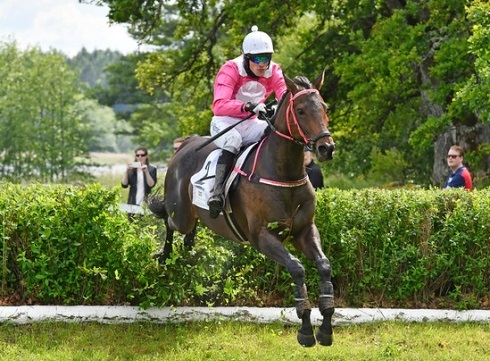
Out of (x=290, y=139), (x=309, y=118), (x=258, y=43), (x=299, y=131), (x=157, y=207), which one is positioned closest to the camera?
(x=309, y=118)

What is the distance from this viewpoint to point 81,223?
881cm

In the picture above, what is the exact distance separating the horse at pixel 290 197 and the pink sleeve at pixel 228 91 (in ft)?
1.49

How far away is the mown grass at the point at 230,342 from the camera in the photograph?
7.53 meters

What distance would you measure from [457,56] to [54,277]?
10893mm

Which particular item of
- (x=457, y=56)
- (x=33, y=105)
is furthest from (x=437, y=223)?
(x=33, y=105)

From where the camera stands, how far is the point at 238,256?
372 inches

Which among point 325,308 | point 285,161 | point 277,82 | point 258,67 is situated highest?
point 258,67

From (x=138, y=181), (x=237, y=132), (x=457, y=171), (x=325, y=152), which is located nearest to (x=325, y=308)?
(x=325, y=152)

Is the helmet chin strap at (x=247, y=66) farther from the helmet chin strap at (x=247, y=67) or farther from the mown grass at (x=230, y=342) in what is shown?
the mown grass at (x=230, y=342)

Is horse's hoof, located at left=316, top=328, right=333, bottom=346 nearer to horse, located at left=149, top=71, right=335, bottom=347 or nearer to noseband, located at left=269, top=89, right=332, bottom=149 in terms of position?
horse, located at left=149, top=71, right=335, bottom=347

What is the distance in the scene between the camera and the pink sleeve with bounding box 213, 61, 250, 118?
8.00m

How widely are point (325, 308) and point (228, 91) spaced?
2424 millimetres

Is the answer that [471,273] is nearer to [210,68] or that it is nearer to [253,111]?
[253,111]

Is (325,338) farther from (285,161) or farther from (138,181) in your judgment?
(138,181)
